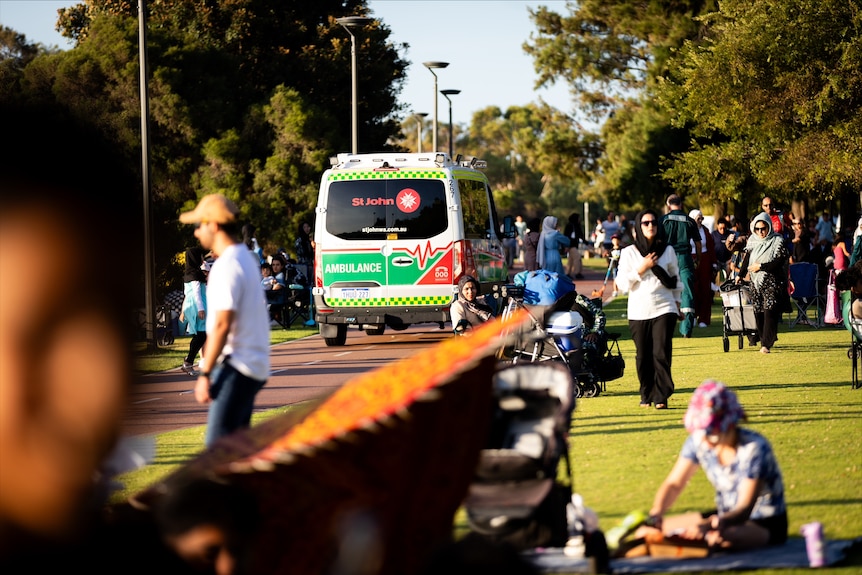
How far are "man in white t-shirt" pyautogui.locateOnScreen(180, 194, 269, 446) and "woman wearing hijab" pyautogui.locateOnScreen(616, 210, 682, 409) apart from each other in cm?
600

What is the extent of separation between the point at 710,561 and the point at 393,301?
1450 cm

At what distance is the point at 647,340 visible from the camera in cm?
1216

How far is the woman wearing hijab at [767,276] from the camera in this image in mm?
17781

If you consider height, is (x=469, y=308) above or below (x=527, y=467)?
above

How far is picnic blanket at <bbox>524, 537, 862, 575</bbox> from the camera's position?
592cm

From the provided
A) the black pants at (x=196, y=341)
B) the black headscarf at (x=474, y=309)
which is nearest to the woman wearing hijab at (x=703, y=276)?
the black headscarf at (x=474, y=309)

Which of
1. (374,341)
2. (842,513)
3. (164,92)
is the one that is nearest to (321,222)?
(374,341)

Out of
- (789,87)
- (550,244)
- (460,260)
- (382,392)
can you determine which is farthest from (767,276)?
(382,392)

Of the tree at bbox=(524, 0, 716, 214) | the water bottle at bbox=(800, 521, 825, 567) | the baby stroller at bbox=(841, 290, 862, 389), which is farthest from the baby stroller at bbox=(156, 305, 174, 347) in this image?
the tree at bbox=(524, 0, 716, 214)

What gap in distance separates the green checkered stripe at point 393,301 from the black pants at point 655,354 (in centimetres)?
821

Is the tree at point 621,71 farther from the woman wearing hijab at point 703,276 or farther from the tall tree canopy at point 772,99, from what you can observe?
the woman wearing hijab at point 703,276

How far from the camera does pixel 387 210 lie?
2056 centimetres

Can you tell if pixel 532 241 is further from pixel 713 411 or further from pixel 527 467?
pixel 527 467

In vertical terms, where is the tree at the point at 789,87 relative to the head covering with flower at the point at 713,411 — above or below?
above
